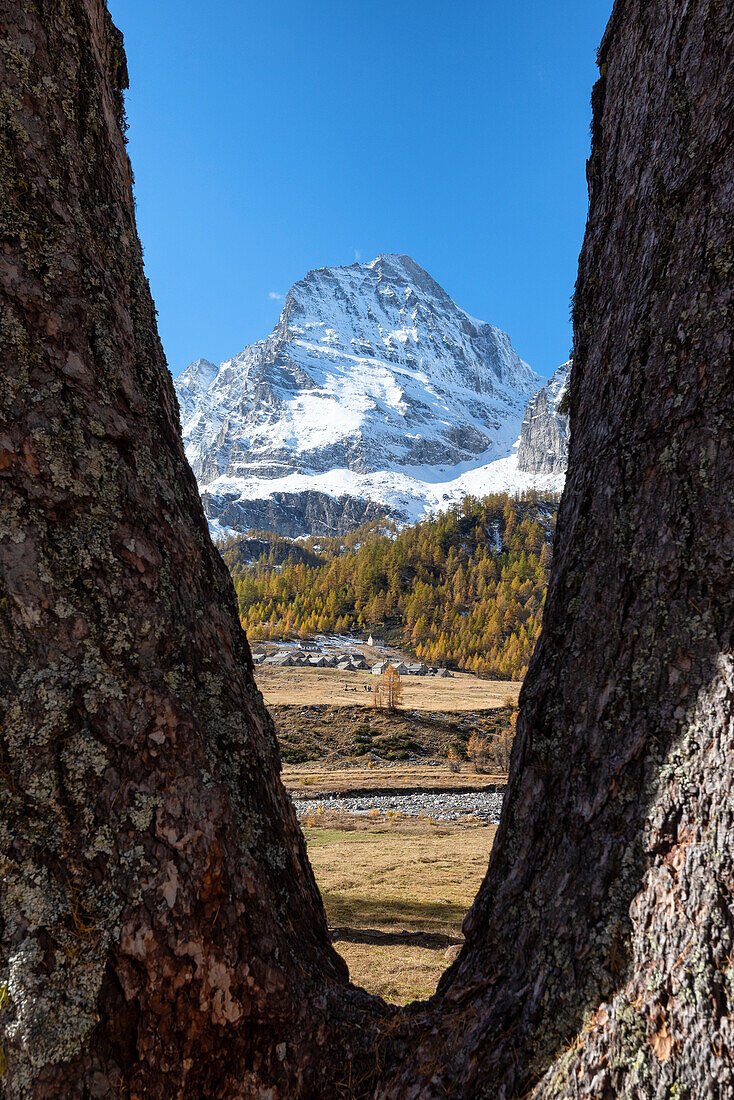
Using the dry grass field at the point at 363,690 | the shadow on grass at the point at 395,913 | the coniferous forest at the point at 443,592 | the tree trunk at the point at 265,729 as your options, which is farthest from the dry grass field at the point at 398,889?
the coniferous forest at the point at 443,592

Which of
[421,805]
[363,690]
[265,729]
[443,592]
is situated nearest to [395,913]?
[265,729]

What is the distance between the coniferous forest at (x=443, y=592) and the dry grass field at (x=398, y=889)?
227 feet

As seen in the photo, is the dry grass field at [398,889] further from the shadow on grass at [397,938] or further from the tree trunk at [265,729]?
the tree trunk at [265,729]

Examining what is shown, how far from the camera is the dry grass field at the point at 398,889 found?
402cm

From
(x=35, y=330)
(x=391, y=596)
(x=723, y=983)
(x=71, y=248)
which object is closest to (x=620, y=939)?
(x=723, y=983)

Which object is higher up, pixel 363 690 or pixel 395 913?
pixel 395 913

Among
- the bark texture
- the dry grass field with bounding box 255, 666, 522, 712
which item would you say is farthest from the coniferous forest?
the bark texture

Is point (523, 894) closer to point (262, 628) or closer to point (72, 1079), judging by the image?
point (72, 1079)

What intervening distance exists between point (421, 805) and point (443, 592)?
294 feet

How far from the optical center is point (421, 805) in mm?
22688

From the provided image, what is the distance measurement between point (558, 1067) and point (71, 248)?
8.71 feet

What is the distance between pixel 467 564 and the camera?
121 metres

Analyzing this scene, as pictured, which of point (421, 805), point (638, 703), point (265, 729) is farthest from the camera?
point (421, 805)

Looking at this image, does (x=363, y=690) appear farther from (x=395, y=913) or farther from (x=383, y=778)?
(x=395, y=913)
